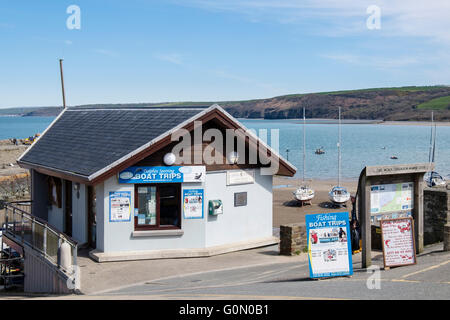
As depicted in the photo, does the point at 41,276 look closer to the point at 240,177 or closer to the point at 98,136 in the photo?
the point at 98,136

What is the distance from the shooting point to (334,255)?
38.7 ft

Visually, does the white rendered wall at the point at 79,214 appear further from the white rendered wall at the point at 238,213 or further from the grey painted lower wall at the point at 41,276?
the white rendered wall at the point at 238,213

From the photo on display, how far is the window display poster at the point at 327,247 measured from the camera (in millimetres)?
11617

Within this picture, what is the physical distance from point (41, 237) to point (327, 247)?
7958 mm

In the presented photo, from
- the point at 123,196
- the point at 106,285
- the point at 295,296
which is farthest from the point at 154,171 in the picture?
the point at 295,296

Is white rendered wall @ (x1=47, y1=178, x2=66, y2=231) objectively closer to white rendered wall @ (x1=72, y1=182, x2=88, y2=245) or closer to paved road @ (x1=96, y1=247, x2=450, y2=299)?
white rendered wall @ (x1=72, y1=182, x2=88, y2=245)

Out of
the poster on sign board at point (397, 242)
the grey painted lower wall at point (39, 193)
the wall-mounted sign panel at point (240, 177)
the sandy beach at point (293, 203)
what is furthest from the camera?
the sandy beach at point (293, 203)

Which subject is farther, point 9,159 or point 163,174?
point 9,159

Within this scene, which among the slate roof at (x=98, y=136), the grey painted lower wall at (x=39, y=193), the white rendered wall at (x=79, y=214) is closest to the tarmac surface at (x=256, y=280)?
the white rendered wall at (x=79, y=214)

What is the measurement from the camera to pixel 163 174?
1563cm

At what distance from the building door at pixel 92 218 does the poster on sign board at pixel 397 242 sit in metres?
8.35

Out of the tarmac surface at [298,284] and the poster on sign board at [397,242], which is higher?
the poster on sign board at [397,242]

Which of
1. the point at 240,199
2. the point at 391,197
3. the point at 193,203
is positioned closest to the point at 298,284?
the point at 391,197
